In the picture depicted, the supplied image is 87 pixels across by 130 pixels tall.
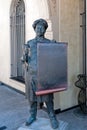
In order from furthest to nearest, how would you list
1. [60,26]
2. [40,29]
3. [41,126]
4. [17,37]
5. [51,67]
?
[17,37], [60,26], [41,126], [40,29], [51,67]

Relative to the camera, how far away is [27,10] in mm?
4945

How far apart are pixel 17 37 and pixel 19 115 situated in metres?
2.44

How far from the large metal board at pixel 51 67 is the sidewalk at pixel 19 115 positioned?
92cm

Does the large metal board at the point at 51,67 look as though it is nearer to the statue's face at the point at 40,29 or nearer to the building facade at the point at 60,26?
the statue's face at the point at 40,29

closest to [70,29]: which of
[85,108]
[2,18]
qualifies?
[85,108]

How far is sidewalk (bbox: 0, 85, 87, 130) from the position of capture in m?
3.42

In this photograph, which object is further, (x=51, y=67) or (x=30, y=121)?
(x=30, y=121)

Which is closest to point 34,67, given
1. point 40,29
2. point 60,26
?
point 40,29

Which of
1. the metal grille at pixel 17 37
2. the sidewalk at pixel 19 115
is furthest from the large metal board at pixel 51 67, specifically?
the metal grille at pixel 17 37

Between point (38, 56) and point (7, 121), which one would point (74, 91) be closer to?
point (7, 121)

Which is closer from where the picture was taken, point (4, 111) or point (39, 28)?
point (39, 28)

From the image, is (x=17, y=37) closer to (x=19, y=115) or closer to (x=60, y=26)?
(x=60, y=26)

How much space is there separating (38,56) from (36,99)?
605 millimetres

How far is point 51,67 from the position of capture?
2686mm
